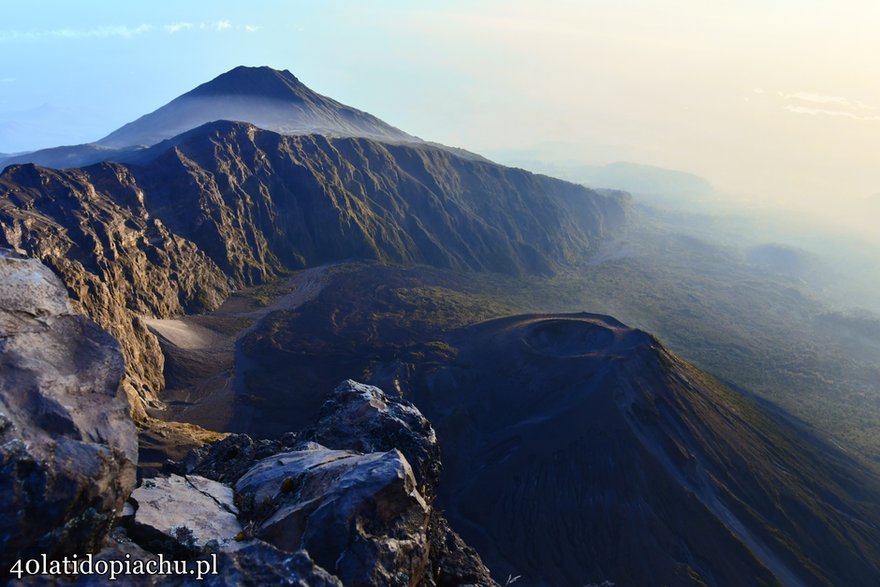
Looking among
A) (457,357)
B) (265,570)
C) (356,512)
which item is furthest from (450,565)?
(457,357)

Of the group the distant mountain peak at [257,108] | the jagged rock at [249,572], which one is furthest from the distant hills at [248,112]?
the jagged rock at [249,572]

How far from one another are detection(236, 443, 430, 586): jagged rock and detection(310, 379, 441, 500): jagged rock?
18.2 ft

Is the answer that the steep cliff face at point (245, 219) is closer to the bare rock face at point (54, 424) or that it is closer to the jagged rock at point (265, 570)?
the bare rock face at point (54, 424)

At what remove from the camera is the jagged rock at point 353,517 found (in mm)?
14352

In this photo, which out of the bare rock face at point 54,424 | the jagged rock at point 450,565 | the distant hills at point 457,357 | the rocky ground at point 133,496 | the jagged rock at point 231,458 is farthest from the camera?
the distant hills at point 457,357

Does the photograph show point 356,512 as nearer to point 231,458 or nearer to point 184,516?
point 184,516

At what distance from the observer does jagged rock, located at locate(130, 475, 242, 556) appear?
44.8 ft

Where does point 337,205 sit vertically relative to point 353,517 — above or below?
above

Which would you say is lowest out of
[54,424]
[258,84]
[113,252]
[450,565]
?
[450,565]

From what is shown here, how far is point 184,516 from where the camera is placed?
1517cm

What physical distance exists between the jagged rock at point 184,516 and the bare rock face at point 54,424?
1.37m

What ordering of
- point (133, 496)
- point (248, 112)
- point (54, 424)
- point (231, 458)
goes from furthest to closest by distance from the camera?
point (248, 112) → point (231, 458) → point (133, 496) → point (54, 424)

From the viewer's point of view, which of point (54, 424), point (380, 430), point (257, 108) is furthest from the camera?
point (257, 108)

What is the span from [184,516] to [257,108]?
175 meters
